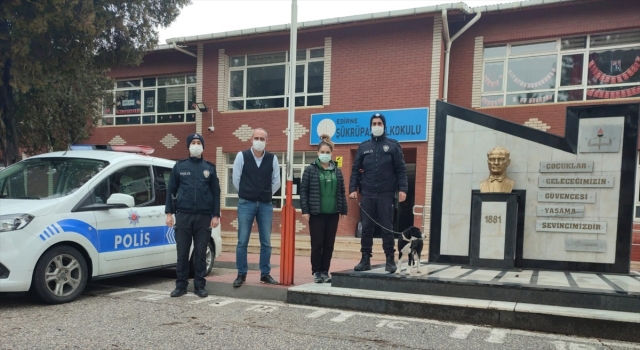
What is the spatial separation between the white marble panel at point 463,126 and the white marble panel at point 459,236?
4.58 ft

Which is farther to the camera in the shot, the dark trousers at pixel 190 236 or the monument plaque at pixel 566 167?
the monument plaque at pixel 566 167

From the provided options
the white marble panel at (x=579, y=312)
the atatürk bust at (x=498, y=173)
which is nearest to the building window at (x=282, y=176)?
the atatürk bust at (x=498, y=173)

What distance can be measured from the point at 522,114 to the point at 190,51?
10.0 m

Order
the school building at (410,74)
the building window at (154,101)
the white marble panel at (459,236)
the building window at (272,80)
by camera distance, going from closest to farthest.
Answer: the white marble panel at (459,236) → the school building at (410,74) → the building window at (272,80) → the building window at (154,101)

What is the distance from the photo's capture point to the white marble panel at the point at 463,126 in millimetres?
7785

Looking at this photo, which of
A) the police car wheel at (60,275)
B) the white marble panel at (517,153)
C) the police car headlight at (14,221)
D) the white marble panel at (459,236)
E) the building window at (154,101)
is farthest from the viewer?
the building window at (154,101)

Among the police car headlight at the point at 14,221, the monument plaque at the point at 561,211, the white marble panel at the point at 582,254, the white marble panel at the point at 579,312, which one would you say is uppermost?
the monument plaque at the point at 561,211

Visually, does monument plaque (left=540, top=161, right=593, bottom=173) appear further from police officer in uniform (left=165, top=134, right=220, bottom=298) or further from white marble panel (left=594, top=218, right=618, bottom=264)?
police officer in uniform (left=165, top=134, right=220, bottom=298)

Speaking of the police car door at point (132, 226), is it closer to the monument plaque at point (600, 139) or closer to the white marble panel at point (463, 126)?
the white marble panel at point (463, 126)

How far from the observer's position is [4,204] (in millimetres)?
5090

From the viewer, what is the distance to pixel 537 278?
230 inches

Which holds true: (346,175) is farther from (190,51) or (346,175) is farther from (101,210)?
(101,210)

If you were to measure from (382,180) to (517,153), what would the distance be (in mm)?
2797

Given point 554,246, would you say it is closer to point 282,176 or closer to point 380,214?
point 380,214
